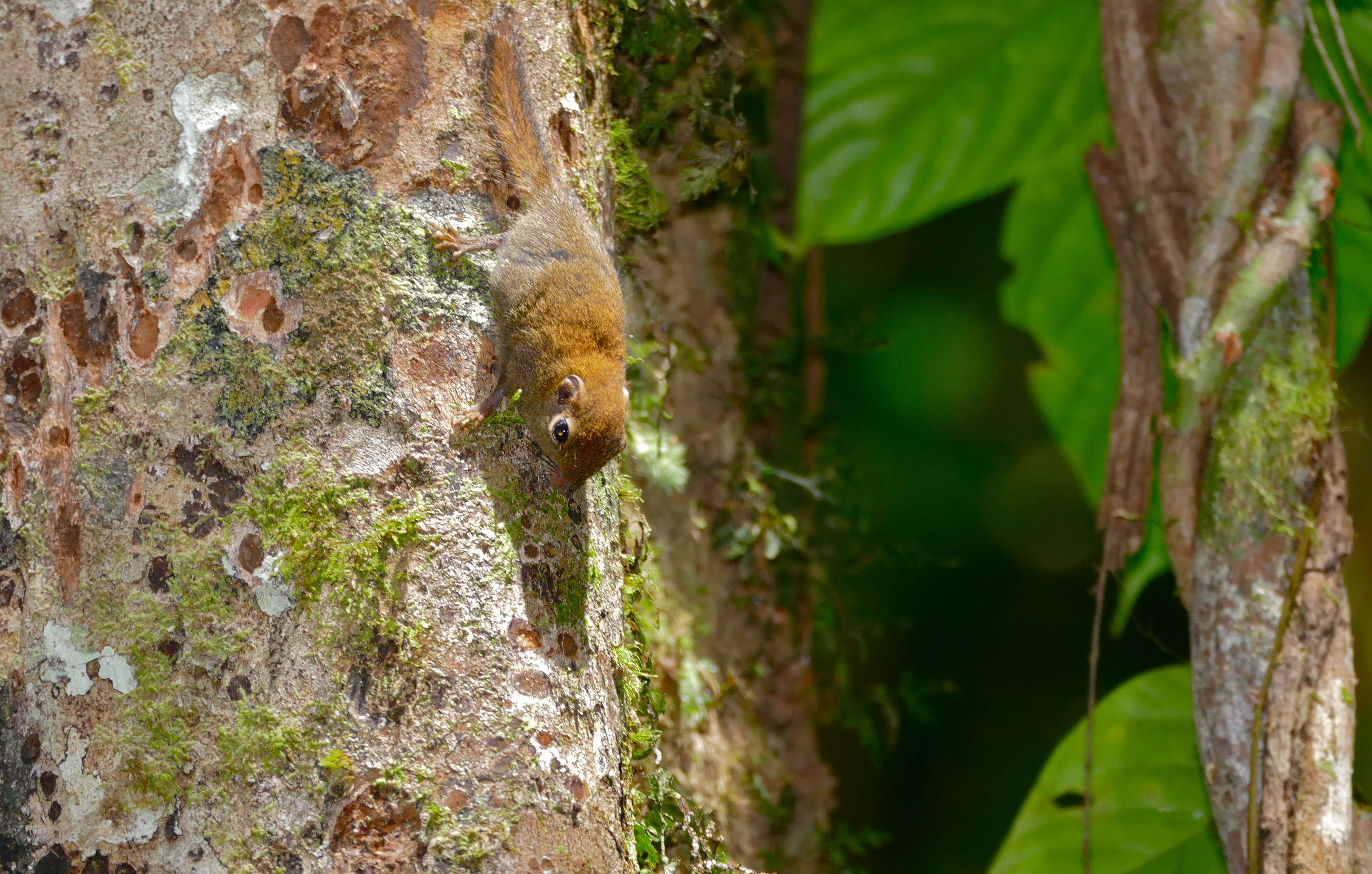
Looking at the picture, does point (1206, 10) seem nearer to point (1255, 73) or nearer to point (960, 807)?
point (1255, 73)

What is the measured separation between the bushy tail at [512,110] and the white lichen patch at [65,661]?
3.03ft

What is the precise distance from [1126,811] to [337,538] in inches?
78.4

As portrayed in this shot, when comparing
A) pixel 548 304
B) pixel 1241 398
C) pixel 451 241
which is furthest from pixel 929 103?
pixel 451 241

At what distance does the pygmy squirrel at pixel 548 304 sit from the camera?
171 cm

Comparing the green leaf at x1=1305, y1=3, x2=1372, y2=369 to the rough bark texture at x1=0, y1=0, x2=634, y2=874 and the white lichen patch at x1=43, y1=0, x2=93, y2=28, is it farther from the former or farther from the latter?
the white lichen patch at x1=43, y1=0, x2=93, y2=28

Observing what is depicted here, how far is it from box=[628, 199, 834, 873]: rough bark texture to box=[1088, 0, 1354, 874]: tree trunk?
2.93 ft

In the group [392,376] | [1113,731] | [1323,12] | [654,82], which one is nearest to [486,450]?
[392,376]

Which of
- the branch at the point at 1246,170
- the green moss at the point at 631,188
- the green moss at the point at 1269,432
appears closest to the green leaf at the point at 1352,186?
the branch at the point at 1246,170

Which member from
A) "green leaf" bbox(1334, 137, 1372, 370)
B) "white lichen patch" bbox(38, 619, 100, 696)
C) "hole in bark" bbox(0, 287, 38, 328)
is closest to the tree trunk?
"green leaf" bbox(1334, 137, 1372, 370)

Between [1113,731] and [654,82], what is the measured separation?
72.8 inches

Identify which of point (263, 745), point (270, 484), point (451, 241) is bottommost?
point (263, 745)

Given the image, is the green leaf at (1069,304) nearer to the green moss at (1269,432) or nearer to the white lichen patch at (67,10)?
the green moss at (1269,432)

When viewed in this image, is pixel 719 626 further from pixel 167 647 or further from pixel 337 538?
pixel 167 647

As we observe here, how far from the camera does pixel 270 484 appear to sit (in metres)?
1.53
